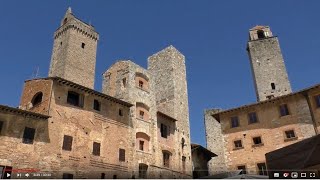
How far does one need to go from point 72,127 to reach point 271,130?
1900 cm

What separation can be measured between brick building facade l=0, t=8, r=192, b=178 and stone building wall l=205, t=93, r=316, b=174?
5829mm

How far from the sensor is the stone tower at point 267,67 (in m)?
44.4

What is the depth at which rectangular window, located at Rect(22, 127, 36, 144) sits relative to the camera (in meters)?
21.3

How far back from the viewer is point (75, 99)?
25344 mm

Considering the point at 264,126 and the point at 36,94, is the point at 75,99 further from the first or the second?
the point at 264,126

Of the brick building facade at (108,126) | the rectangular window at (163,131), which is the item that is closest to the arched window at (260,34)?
the brick building facade at (108,126)

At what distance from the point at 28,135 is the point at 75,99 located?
5.08 m

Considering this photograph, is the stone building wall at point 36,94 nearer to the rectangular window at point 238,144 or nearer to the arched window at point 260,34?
the rectangular window at point 238,144

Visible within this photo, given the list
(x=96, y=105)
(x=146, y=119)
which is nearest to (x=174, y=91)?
(x=146, y=119)

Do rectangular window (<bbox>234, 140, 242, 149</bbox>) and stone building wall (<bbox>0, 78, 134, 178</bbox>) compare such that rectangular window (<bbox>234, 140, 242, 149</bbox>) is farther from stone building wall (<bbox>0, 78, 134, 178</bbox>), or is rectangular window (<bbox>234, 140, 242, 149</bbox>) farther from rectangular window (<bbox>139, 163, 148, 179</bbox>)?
stone building wall (<bbox>0, 78, 134, 178</bbox>)

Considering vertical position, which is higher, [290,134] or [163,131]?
[163,131]

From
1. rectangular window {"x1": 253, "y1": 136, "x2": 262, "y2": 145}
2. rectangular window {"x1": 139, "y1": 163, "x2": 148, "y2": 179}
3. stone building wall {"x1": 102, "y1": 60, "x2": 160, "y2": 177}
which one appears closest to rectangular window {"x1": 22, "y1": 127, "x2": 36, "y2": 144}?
stone building wall {"x1": 102, "y1": 60, "x2": 160, "y2": 177}

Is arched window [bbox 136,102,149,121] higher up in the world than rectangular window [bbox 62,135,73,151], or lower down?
higher up

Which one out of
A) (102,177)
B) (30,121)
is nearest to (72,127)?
(30,121)
